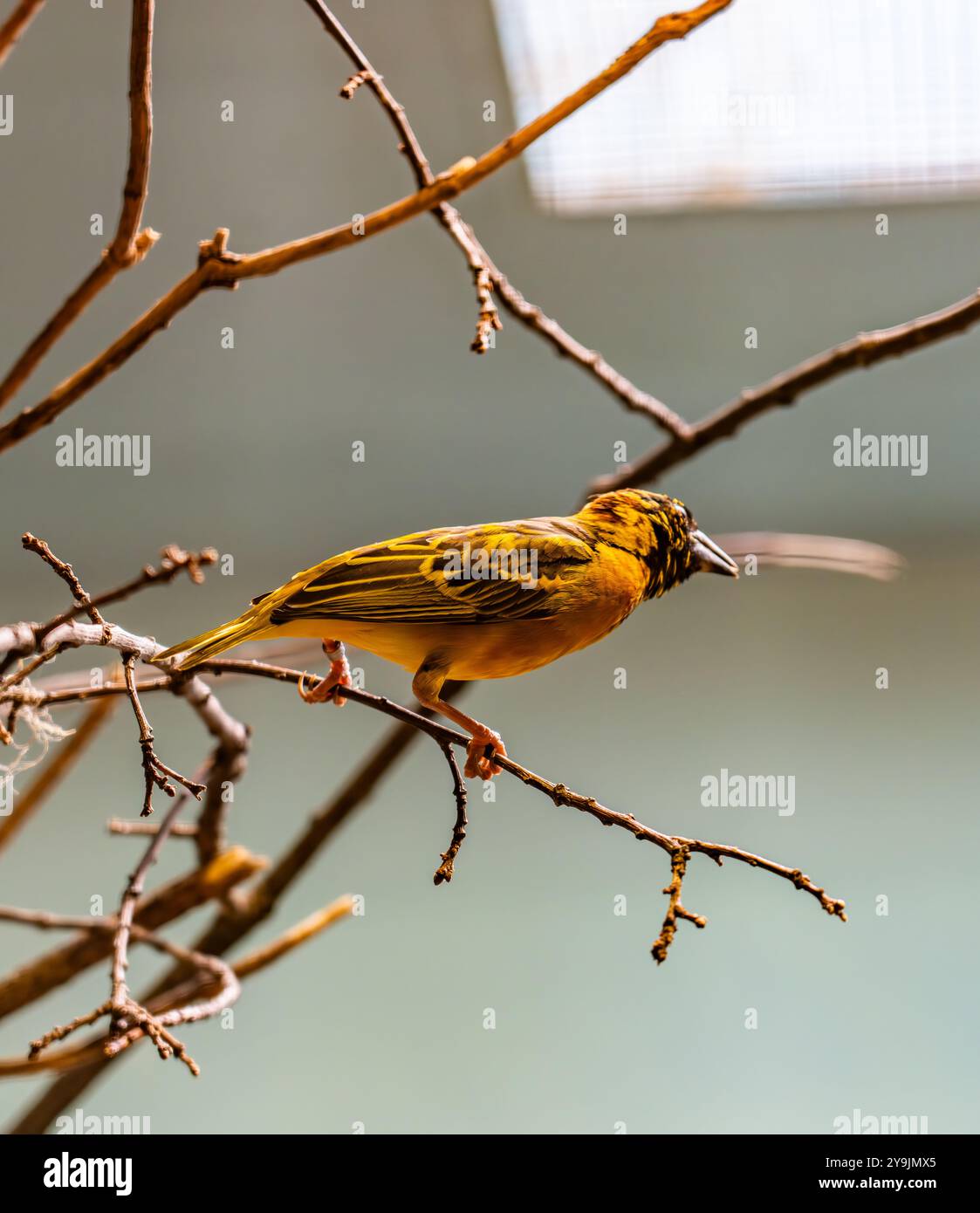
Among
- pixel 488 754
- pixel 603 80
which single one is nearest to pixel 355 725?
pixel 488 754

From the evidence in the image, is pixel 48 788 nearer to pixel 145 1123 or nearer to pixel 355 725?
pixel 145 1123

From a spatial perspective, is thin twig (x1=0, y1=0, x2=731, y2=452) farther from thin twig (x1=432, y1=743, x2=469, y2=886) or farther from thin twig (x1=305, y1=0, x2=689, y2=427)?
thin twig (x1=432, y1=743, x2=469, y2=886)

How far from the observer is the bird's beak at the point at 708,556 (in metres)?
1.11

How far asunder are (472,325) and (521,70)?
27.8 inches

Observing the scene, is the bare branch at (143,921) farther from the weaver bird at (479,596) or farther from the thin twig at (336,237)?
the thin twig at (336,237)

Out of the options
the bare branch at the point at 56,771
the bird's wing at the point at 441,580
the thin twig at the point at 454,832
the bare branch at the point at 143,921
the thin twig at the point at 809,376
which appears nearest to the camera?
the thin twig at the point at 454,832

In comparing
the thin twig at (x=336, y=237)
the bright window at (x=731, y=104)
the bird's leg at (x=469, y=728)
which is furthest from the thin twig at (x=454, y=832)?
the bright window at (x=731, y=104)

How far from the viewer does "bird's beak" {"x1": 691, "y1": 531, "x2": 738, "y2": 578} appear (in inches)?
43.5

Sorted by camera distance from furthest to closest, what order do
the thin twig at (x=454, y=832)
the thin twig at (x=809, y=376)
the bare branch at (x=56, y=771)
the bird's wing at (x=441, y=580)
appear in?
1. the bare branch at (x=56, y=771)
2. the thin twig at (x=809, y=376)
3. the bird's wing at (x=441, y=580)
4. the thin twig at (x=454, y=832)

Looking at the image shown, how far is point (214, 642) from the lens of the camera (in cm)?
94

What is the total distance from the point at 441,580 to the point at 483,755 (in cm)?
18

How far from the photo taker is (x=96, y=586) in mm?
2824

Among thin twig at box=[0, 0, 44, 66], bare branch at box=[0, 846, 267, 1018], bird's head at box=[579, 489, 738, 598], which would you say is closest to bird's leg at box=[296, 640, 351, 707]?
bird's head at box=[579, 489, 738, 598]

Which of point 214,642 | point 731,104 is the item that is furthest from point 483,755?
point 731,104
